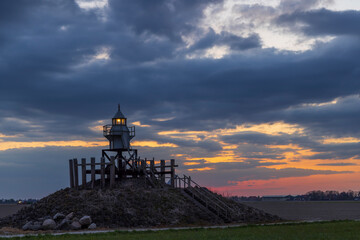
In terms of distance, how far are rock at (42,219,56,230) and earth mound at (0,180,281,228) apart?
256cm

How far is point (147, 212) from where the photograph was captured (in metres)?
44.2

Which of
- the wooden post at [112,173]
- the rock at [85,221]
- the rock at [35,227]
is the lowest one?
the rock at [35,227]

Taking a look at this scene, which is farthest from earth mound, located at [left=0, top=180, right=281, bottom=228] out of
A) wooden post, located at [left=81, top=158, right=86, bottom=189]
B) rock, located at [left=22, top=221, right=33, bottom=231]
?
wooden post, located at [left=81, top=158, right=86, bottom=189]

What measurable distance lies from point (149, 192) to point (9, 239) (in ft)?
66.3

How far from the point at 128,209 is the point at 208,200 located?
10.3m

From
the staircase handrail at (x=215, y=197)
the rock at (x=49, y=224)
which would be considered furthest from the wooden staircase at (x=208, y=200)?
the rock at (x=49, y=224)

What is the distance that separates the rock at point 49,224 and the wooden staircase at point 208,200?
1544cm

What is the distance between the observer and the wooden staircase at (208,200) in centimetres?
4744

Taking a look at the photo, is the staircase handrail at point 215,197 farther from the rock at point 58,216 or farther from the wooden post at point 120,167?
the rock at point 58,216

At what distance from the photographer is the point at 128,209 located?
144 ft

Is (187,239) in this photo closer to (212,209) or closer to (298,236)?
(298,236)

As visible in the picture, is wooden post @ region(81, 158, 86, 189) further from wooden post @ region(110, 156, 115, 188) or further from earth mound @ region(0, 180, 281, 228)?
wooden post @ region(110, 156, 115, 188)

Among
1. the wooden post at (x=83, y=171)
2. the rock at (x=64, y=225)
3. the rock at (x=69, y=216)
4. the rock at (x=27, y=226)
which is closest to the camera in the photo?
the rock at (x=64, y=225)

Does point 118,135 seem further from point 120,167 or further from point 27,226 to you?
point 27,226
